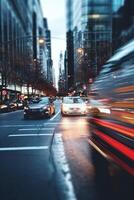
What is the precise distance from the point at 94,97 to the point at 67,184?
3325 mm

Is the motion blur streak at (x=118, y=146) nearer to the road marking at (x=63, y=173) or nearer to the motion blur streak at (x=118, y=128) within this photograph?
the motion blur streak at (x=118, y=128)

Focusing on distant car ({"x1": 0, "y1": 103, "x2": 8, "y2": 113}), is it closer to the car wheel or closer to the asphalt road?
the asphalt road

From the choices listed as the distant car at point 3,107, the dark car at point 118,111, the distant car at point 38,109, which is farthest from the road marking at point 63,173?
the distant car at point 3,107

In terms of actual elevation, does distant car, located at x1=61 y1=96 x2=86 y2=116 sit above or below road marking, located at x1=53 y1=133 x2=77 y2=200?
above

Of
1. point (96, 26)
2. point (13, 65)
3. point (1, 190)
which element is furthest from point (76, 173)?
point (96, 26)

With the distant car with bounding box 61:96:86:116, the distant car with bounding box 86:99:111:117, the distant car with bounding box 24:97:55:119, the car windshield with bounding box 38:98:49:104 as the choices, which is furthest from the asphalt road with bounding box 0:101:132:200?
the distant car with bounding box 61:96:86:116

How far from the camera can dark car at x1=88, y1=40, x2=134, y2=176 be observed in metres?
7.78

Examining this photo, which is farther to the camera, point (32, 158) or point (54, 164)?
point (32, 158)

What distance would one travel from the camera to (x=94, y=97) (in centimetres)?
1121

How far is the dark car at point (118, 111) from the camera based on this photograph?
25.5 ft

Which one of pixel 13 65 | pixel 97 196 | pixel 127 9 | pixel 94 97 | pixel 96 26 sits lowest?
pixel 97 196

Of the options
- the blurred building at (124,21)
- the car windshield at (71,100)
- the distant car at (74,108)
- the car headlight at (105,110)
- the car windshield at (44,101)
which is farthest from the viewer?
the car windshield at (71,100)

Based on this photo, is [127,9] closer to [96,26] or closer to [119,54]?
[119,54]

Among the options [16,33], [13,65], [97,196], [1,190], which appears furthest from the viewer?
[16,33]
